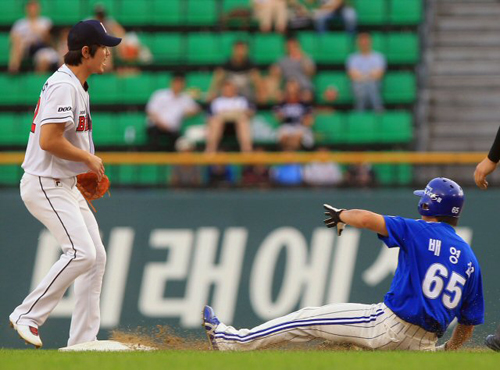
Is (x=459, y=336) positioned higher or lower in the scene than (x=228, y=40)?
lower

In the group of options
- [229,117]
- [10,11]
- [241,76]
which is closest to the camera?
[229,117]

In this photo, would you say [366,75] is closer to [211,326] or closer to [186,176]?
[186,176]

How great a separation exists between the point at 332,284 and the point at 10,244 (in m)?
3.04

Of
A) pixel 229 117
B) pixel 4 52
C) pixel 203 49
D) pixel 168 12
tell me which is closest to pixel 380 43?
pixel 203 49

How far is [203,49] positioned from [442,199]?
712cm

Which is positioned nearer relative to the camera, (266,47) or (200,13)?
(266,47)

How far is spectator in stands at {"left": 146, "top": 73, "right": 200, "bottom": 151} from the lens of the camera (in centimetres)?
1152

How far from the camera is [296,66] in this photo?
1214cm

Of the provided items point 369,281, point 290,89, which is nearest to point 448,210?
point 369,281

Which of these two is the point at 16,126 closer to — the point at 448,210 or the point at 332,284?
the point at 332,284

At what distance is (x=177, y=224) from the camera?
30.9 feet

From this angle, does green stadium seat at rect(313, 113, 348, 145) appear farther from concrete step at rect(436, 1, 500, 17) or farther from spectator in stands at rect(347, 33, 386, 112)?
concrete step at rect(436, 1, 500, 17)

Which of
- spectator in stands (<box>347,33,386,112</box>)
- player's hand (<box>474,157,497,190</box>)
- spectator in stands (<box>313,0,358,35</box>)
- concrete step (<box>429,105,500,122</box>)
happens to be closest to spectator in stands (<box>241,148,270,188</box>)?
spectator in stands (<box>347,33,386,112</box>)

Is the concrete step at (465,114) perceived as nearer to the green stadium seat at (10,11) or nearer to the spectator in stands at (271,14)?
the spectator in stands at (271,14)
